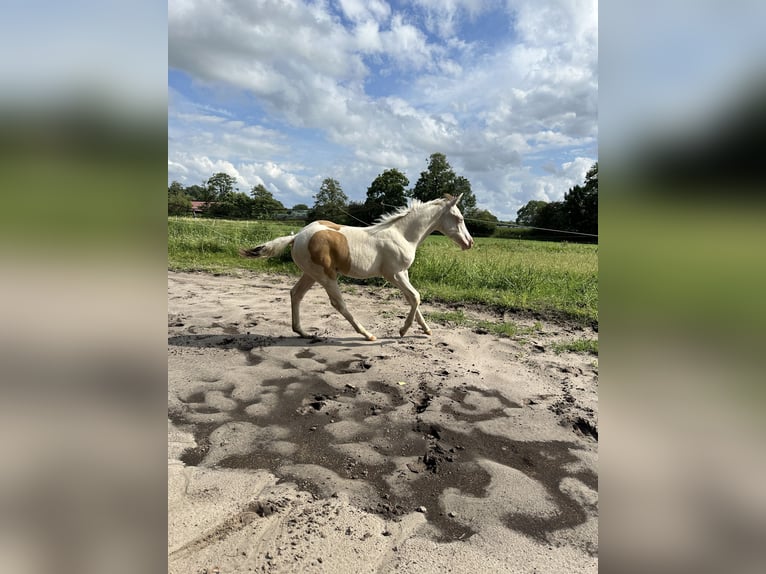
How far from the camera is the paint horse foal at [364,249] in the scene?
4.74 metres

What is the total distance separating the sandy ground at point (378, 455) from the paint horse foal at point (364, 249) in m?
0.56

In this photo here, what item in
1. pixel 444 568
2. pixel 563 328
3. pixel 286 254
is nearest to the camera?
pixel 444 568

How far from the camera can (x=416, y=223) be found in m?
5.26

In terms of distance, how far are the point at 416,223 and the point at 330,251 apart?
1.24 metres

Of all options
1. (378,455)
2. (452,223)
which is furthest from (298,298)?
(378,455)
